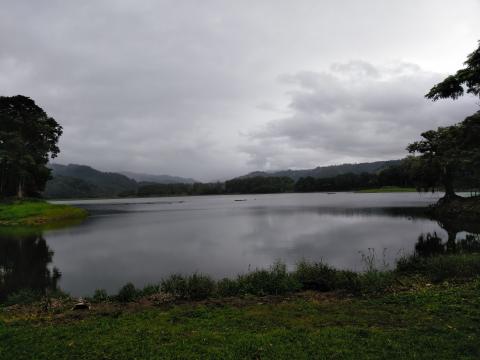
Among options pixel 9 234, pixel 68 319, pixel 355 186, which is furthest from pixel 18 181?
pixel 355 186

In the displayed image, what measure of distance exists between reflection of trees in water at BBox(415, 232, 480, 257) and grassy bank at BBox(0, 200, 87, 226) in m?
45.8

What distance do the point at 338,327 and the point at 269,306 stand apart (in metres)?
2.59

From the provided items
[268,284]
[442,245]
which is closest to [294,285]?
[268,284]

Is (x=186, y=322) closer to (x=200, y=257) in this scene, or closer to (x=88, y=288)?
(x=88, y=288)

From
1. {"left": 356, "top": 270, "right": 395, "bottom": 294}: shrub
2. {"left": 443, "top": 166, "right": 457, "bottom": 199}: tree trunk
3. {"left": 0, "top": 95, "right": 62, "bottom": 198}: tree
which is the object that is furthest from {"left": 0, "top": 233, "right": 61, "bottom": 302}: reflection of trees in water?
{"left": 443, "top": 166, "right": 457, "bottom": 199}: tree trunk

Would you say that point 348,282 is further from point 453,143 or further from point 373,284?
point 453,143

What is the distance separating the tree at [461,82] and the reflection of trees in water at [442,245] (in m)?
11.8

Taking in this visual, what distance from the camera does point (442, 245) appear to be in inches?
844

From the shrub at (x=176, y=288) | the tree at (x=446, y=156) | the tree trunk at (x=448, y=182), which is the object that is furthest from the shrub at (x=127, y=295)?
the tree trunk at (x=448, y=182)

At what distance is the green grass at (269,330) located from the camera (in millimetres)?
6098

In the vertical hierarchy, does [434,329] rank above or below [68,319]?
above

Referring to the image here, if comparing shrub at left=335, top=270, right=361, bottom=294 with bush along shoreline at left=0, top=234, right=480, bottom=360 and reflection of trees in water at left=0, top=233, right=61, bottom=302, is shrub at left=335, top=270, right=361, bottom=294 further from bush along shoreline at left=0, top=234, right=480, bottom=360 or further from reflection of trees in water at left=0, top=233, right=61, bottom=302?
reflection of trees in water at left=0, top=233, right=61, bottom=302

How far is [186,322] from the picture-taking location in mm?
8148

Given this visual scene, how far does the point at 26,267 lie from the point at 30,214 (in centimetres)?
2927
